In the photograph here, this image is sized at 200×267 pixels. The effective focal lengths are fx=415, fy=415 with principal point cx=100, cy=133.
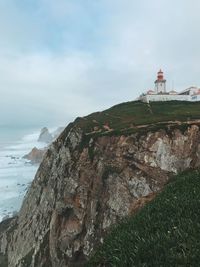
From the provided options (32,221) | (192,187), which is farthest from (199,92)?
(192,187)

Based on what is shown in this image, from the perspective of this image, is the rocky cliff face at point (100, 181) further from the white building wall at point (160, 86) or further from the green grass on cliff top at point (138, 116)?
the white building wall at point (160, 86)

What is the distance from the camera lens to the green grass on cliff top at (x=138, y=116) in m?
59.9

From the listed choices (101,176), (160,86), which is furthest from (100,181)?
(160,86)

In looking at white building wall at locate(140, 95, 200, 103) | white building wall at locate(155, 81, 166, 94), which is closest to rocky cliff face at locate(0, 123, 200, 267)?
white building wall at locate(140, 95, 200, 103)

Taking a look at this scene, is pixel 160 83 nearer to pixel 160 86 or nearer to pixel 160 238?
pixel 160 86

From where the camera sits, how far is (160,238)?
11000mm

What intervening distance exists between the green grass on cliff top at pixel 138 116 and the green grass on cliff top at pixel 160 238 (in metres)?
42.2

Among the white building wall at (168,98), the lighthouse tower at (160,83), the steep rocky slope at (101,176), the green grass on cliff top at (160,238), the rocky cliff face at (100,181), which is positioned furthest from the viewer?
the lighthouse tower at (160,83)

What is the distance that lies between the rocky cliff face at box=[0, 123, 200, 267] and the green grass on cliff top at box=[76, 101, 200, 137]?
14.1 ft

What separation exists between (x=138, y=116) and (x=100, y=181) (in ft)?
65.0

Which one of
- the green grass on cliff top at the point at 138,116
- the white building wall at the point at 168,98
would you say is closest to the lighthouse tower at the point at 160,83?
the white building wall at the point at 168,98

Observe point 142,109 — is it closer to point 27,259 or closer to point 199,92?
point 199,92

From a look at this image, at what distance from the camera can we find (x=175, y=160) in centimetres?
5125

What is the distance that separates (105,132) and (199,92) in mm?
37239
